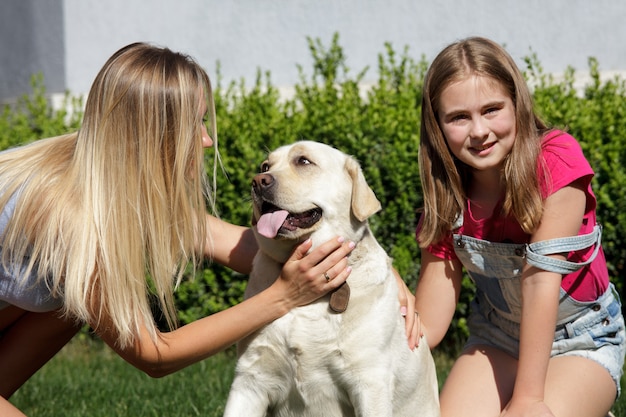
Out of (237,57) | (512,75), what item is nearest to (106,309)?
(512,75)

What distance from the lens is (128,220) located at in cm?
298

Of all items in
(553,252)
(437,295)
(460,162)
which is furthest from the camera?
(437,295)

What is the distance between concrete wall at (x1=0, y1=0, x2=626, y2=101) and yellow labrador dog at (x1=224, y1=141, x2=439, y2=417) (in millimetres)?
4051

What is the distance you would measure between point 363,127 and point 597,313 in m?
2.28

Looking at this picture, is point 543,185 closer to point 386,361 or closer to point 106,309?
point 386,361

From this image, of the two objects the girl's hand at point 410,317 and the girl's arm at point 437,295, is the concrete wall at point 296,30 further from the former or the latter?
the girl's hand at point 410,317

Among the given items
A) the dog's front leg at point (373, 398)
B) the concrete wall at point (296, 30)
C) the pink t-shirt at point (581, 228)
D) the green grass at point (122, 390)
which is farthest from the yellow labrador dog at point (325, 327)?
the concrete wall at point (296, 30)

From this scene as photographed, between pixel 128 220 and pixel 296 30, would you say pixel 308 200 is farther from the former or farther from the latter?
pixel 296 30

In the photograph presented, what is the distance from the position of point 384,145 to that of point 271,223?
92.7 inches

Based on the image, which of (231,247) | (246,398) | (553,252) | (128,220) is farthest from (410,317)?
(128,220)

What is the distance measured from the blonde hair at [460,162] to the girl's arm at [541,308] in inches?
2.6

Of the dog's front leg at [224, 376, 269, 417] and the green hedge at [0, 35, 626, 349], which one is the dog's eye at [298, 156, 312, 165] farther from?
the green hedge at [0, 35, 626, 349]

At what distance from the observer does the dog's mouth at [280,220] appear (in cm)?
311

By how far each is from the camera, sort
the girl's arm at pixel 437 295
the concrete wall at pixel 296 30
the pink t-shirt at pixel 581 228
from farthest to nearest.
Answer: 1. the concrete wall at pixel 296 30
2. the girl's arm at pixel 437 295
3. the pink t-shirt at pixel 581 228
